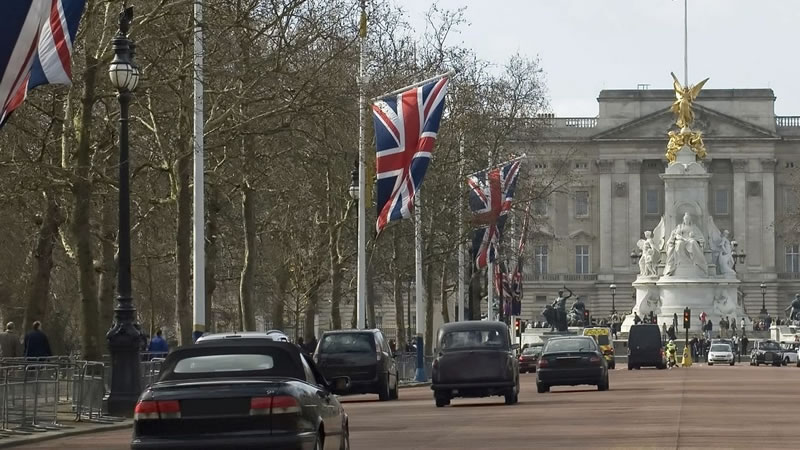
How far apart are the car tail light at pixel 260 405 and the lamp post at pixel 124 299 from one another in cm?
1375

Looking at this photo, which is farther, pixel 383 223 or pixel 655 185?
pixel 655 185

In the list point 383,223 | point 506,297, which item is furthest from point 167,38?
point 506,297

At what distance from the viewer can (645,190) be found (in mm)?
165875

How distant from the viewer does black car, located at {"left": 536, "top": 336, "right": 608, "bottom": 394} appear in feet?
159

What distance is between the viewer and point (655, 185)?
166125mm

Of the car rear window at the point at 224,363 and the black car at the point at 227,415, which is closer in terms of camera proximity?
the black car at the point at 227,415

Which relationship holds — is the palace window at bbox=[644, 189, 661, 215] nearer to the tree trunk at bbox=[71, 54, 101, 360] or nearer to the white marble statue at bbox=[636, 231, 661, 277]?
the white marble statue at bbox=[636, 231, 661, 277]

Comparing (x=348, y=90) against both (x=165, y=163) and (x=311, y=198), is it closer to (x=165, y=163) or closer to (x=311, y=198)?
(x=165, y=163)

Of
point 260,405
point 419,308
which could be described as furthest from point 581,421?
point 419,308

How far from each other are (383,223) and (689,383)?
1138 centimetres

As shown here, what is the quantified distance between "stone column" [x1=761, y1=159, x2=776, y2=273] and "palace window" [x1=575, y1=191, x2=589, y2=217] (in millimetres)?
14227

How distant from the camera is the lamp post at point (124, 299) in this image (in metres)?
32.2

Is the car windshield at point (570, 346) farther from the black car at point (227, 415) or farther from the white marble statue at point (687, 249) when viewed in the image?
the white marble statue at point (687, 249)

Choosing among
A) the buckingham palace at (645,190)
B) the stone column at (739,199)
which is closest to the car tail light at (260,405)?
the buckingham palace at (645,190)
